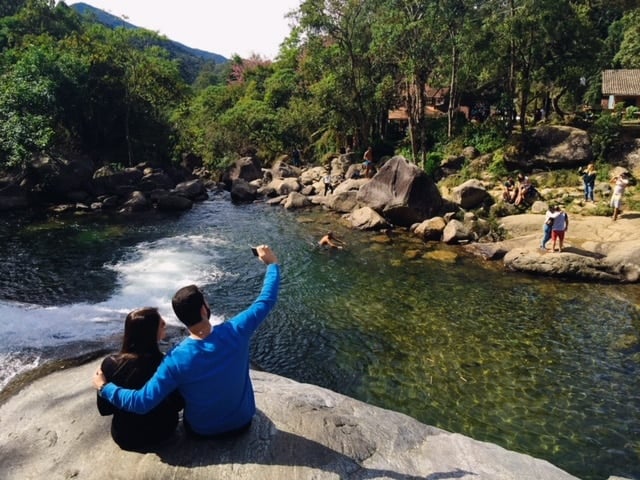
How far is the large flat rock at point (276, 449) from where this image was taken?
14.4 feet

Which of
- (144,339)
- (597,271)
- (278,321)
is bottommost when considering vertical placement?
(278,321)

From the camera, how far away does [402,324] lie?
12.9m

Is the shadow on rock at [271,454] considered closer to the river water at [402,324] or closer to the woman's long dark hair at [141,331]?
the woman's long dark hair at [141,331]

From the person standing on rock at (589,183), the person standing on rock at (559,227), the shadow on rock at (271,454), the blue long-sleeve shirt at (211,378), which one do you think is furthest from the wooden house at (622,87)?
the blue long-sleeve shirt at (211,378)

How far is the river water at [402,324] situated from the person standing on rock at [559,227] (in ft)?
7.16

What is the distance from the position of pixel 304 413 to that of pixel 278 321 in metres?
7.56

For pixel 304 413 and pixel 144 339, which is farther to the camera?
pixel 304 413

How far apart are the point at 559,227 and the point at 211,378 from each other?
16498mm

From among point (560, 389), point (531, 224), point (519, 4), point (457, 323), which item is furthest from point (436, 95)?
point (560, 389)

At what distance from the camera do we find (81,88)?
3219cm

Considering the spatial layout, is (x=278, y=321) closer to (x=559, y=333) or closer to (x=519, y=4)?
(x=559, y=333)

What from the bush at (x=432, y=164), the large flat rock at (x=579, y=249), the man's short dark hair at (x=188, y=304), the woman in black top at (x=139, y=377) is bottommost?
the large flat rock at (x=579, y=249)

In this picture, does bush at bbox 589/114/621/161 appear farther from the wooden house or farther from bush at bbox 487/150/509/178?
the wooden house

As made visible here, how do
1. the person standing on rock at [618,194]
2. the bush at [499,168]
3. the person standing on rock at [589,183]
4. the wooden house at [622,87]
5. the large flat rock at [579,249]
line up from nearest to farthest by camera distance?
1. the large flat rock at [579,249]
2. the person standing on rock at [618,194]
3. the person standing on rock at [589,183]
4. the bush at [499,168]
5. the wooden house at [622,87]
